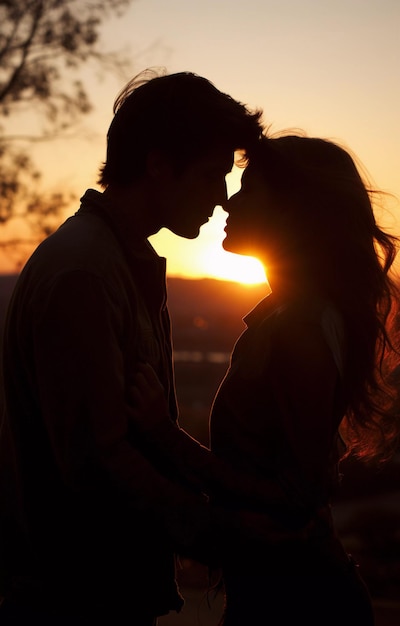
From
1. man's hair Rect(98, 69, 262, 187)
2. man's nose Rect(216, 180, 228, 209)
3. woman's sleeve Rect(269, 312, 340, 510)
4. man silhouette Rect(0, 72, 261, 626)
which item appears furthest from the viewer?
man's nose Rect(216, 180, 228, 209)

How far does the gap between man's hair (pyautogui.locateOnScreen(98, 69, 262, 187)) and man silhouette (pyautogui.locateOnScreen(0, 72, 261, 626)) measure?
0.68 feet

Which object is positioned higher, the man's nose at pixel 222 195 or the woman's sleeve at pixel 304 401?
the man's nose at pixel 222 195

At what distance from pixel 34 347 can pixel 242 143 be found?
104 cm

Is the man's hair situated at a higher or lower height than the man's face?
higher

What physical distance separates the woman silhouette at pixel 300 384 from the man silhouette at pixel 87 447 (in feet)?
0.66

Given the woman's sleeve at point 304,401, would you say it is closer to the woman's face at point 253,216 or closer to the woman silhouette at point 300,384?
the woman silhouette at point 300,384

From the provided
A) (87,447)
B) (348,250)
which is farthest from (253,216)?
(87,447)

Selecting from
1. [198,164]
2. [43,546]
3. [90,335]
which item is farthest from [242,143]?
[43,546]

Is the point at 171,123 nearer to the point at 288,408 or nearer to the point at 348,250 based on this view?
the point at 348,250

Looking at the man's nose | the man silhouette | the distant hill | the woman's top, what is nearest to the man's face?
the man's nose

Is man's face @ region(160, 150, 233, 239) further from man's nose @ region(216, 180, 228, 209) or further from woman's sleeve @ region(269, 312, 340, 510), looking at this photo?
woman's sleeve @ region(269, 312, 340, 510)

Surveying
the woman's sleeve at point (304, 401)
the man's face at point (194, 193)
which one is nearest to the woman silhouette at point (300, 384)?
the woman's sleeve at point (304, 401)

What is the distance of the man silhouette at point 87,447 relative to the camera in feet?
7.82

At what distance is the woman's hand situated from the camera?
261cm
